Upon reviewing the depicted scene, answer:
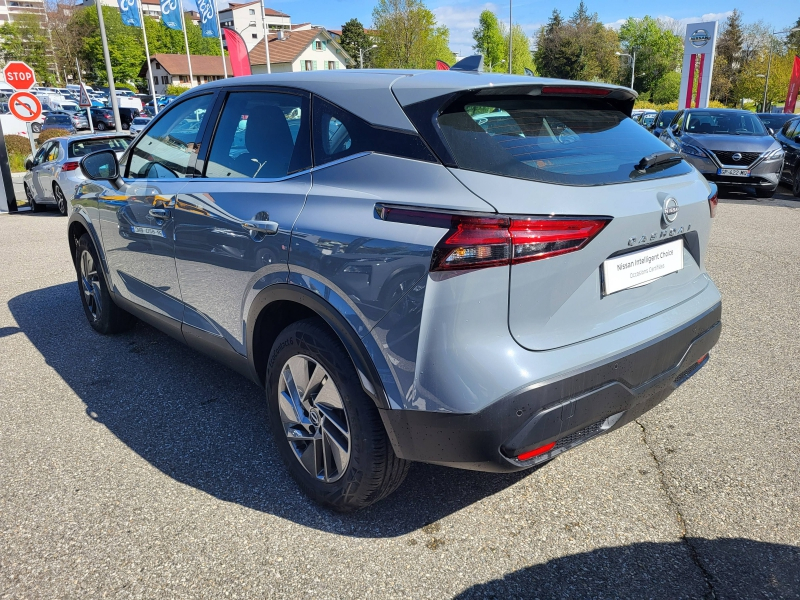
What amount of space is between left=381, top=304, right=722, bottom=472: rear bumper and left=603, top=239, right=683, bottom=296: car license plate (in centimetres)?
24

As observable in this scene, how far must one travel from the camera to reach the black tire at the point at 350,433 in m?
2.35

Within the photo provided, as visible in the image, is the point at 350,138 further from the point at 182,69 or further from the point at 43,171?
the point at 182,69

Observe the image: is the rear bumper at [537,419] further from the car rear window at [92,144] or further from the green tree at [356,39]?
the green tree at [356,39]

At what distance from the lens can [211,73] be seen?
92.1 metres

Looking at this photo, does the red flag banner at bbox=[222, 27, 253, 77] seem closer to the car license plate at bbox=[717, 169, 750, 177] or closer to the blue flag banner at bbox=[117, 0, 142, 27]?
the blue flag banner at bbox=[117, 0, 142, 27]

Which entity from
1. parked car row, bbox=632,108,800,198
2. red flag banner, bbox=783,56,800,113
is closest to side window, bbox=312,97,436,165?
parked car row, bbox=632,108,800,198

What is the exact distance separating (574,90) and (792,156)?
12653 mm

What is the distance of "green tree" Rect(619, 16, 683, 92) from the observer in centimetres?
8350

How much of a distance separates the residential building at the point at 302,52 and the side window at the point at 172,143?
72102mm

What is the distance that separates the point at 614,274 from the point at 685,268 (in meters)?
0.57

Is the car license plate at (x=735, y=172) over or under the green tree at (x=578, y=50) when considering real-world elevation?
under

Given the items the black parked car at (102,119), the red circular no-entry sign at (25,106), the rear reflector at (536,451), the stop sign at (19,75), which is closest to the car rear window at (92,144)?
the red circular no-entry sign at (25,106)

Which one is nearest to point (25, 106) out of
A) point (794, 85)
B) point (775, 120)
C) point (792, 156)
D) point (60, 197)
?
point (60, 197)

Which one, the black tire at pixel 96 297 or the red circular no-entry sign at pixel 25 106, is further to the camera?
the red circular no-entry sign at pixel 25 106
